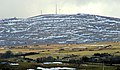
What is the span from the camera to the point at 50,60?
626 feet

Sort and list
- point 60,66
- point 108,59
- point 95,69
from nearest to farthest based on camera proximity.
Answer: point 95,69 → point 60,66 → point 108,59

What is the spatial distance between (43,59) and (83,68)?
5227cm

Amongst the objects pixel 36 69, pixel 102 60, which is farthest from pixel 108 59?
pixel 36 69

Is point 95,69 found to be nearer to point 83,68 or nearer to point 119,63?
point 83,68

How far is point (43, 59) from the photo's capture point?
195 m

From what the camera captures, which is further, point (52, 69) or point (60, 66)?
point (60, 66)

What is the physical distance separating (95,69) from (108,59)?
116 feet

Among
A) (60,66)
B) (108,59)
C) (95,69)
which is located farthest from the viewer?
(108,59)

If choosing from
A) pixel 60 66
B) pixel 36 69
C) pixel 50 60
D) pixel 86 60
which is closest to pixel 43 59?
pixel 50 60

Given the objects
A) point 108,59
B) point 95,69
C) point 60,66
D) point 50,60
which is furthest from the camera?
point 50,60

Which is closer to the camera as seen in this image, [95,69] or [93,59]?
[95,69]

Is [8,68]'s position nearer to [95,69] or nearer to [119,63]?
[95,69]

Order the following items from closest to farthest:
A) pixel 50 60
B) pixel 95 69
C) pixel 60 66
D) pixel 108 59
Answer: pixel 95 69, pixel 60 66, pixel 108 59, pixel 50 60

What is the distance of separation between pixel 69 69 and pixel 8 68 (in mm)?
21642
